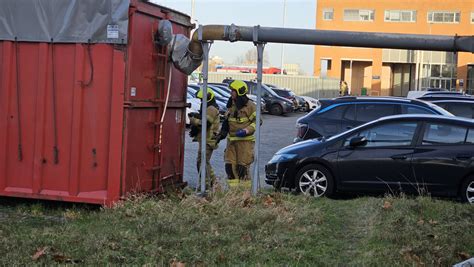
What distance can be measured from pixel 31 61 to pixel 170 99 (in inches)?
80.0

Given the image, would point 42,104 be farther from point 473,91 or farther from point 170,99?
point 473,91

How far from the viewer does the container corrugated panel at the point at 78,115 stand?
7.79 metres

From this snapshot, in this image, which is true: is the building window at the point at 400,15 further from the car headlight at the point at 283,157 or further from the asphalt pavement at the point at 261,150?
the car headlight at the point at 283,157

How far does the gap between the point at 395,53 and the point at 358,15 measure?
24.6 feet

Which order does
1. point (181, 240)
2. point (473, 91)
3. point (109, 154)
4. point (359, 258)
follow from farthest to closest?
point (473, 91) → point (109, 154) → point (181, 240) → point (359, 258)

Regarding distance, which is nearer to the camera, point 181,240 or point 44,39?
point 181,240

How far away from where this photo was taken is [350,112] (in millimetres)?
12703

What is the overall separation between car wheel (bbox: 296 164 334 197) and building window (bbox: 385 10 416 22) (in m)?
69.8

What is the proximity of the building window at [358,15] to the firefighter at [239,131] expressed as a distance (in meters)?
70.9

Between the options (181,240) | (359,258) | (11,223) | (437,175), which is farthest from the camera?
(437,175)

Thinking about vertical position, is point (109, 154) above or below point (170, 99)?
below

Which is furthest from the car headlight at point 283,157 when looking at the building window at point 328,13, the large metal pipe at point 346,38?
the building window at point 328,13

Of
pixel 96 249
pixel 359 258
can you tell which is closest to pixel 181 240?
pixel 96 249

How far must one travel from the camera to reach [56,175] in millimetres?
8047
